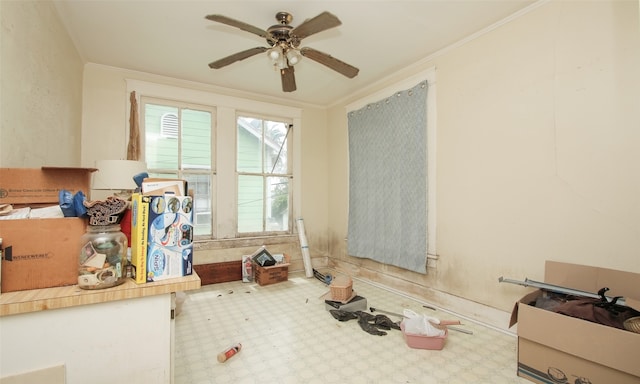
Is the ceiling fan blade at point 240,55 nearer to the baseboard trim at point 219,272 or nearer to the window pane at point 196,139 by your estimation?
the window pane at point 196,139

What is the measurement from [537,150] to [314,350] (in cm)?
231

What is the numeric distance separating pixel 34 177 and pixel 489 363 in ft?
9.12

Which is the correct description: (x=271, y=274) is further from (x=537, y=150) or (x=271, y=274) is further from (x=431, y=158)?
(x=537, y=150)

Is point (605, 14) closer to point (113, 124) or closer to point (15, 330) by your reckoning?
point (15, 330)

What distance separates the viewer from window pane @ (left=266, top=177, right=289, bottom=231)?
4.41 metres

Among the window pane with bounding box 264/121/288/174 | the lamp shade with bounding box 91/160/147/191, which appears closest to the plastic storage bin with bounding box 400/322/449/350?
the lamp shade with bounding box 91/160/147/191

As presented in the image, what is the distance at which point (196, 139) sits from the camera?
3891 mm

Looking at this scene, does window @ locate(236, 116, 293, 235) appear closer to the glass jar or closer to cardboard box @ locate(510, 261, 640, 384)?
the glass jar

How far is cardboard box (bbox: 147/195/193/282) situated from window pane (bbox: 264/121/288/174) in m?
3.22

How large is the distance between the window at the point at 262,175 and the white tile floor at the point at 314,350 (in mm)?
1512

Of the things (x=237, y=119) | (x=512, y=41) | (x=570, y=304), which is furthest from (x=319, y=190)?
(x=570, y=304)

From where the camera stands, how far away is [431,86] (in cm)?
308

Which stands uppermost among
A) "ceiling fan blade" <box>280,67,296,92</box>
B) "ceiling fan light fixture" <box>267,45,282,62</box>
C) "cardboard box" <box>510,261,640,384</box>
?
"ceiling fan light fixture" <box>267,45,282,62</box>

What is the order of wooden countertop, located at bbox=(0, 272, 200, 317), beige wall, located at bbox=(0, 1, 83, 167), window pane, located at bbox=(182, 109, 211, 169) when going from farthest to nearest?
1. window pane, located at bbox=(182, 109, 211, 169)
2. beige wall, located at bbox=(0, 1, 83, 167)
3. wooden countertop, located at bbox=(0, 272, 200, 317)
